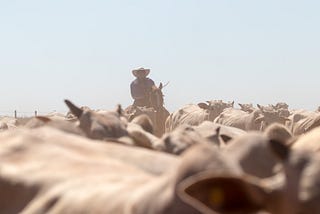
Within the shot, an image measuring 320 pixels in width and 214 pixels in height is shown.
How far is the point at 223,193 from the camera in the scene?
3.13 meters

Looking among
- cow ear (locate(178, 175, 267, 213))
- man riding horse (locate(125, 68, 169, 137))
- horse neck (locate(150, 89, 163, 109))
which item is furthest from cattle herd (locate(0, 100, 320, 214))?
horse neck (locate(150, 89, 163, 109))

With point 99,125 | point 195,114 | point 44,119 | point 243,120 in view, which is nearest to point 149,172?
point 99,125

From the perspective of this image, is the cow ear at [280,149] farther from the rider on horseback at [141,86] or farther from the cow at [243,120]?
the rider on horseback at [141,86]

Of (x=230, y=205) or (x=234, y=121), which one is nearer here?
(x=230, y=205)

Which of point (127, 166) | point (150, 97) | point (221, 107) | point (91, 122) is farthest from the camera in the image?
point (221, 107)

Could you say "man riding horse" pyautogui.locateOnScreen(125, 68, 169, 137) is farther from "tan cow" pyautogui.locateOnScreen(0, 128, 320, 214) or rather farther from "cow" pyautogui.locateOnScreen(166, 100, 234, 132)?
"tan cow" pyautogui.locateOnScreen(0, 128, 320, 214)

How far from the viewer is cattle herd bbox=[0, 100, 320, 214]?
321 centimetres

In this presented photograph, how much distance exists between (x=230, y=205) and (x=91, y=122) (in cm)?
361

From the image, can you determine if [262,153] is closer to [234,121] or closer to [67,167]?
[67,167]

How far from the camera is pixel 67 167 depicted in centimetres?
465

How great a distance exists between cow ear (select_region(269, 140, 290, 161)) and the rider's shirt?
60.1ft

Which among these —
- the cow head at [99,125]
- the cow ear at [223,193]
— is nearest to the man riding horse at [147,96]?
the cow head at [99,125]

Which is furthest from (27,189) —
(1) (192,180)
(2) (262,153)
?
(1) (192,180)

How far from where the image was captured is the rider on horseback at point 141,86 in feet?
71.3
